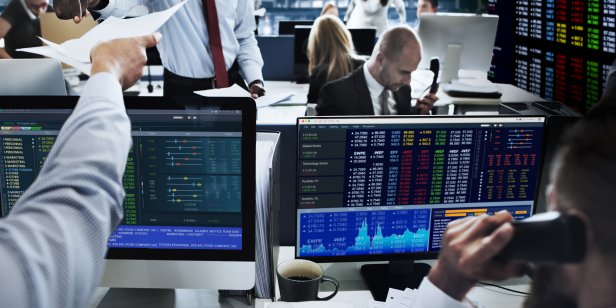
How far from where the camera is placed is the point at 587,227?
29 centimetres

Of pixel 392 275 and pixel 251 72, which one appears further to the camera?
pixel 251 72

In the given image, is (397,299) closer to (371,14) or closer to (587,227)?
(587,227)

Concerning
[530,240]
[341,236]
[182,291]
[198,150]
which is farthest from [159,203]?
[530,240]

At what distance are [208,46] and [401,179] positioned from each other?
1763mm

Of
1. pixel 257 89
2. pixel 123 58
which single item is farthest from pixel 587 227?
pixel 257 89

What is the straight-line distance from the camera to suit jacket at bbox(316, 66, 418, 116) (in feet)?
8.46

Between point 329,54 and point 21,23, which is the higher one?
point 21,23

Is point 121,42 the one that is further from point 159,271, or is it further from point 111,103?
point 159,271

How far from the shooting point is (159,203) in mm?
1141

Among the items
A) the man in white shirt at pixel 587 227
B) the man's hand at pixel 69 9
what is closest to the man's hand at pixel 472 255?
the man in white shirt at pixel 587 227

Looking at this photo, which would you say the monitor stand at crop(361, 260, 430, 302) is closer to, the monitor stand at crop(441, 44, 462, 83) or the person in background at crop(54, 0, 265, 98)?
the person in background at crop(54, 0, 265, 98)

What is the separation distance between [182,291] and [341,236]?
39cm

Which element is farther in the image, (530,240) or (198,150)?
(198,150)

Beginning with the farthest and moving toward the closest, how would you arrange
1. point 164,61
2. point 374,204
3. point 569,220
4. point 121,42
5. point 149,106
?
1. point 164,61
2. point 374,204
3. point 149,106
4. point 121,42
5. point 569,220
